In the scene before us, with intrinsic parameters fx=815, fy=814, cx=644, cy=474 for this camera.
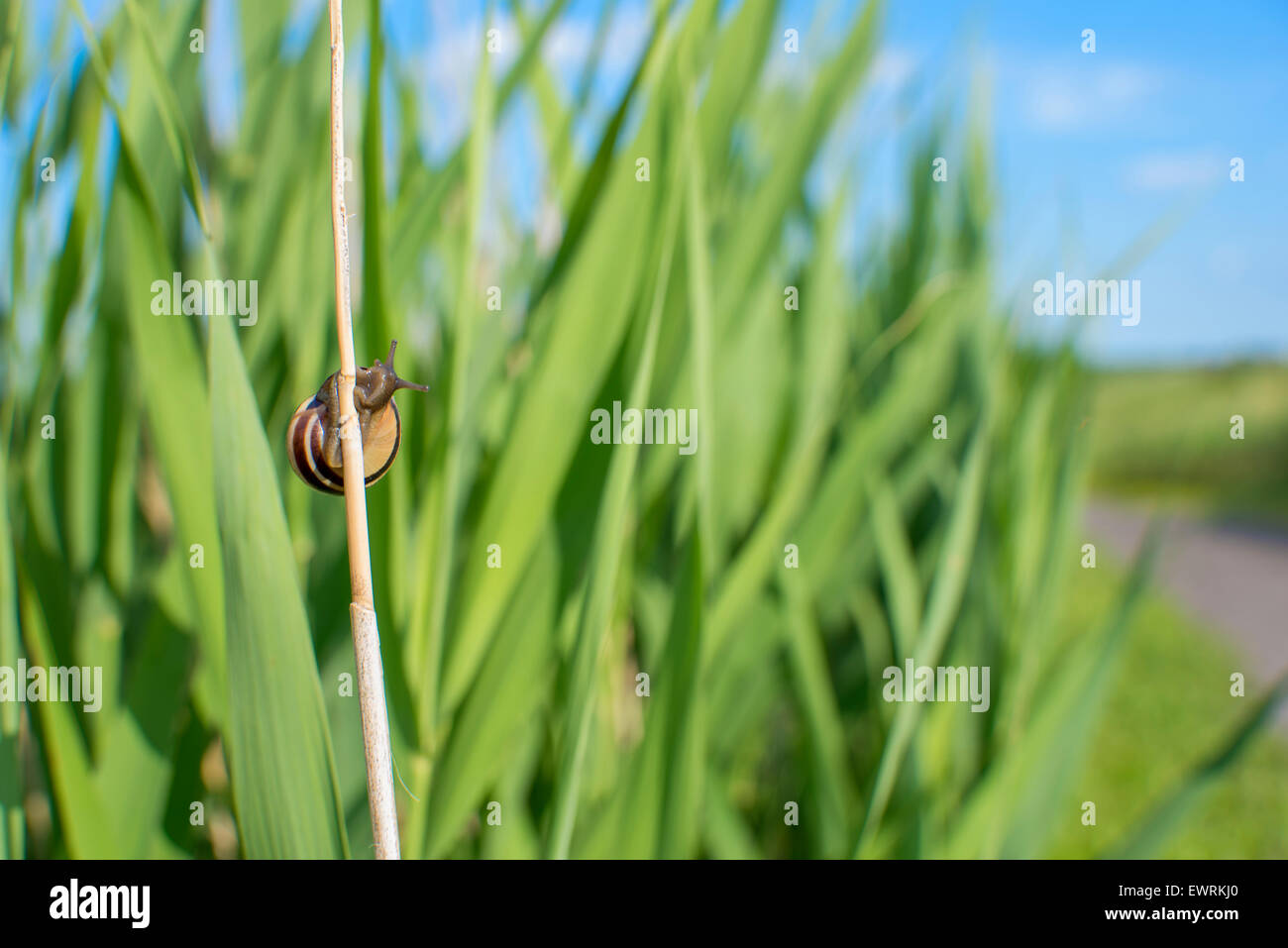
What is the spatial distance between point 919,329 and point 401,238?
1.07 feet

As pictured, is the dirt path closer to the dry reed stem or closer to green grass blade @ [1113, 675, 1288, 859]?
green grass blade @ [1113, 675, 1288, 859]

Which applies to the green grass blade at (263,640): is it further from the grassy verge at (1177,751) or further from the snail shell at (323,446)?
the grassy verge at (1177,751)

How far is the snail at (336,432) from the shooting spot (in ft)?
0.52

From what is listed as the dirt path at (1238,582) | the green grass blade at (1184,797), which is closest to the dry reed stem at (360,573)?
the green grass blade at (1184,797)

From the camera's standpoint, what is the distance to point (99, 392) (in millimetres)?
307

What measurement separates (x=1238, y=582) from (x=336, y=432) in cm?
405

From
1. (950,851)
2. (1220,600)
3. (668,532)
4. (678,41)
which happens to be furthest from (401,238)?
(1220,600)

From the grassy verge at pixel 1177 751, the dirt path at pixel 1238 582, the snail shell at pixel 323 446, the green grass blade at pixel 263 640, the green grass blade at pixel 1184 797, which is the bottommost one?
the grassy verge at pixel 1177 751

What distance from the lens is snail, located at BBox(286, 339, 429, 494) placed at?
158 mm

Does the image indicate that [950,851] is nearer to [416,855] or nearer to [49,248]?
[416,855]

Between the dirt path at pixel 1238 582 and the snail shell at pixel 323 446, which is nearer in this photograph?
the snail shell at pixel 323 446

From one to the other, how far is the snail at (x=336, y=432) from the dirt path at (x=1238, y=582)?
1898 millimetres

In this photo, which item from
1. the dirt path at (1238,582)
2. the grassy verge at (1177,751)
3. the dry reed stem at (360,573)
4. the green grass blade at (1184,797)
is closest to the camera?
the dry reed stem at (360,573)

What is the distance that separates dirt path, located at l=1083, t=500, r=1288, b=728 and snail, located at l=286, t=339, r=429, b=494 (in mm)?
1898
